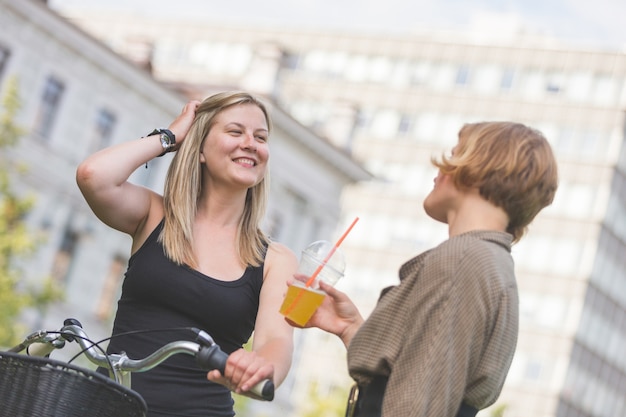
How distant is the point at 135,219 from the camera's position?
5184mm

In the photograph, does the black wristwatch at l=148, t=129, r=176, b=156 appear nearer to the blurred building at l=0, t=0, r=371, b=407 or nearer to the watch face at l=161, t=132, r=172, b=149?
the watch face at l=161, t=132, r=172, b=149

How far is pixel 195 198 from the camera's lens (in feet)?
17.4

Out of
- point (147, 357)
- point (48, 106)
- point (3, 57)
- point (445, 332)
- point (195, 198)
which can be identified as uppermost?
point (3, 57)

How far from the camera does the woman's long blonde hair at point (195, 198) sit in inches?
202

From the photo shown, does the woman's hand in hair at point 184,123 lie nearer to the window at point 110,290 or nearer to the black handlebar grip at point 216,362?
the black handlebar grip at point 216,362

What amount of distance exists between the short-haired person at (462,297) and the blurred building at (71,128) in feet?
107

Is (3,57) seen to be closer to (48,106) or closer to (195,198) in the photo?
(48,106)

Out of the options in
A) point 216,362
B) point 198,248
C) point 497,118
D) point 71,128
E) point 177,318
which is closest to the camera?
point 216,362

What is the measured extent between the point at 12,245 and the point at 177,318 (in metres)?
23.3

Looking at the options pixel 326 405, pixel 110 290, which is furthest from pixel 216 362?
pixel 326 405

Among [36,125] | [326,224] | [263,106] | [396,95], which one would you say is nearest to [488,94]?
[396,95]

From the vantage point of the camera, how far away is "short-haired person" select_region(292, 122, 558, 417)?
4.13 metres

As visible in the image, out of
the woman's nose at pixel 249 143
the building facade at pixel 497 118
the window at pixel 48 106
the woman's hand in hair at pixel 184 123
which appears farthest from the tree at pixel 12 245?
the building facade at pixel 497 118

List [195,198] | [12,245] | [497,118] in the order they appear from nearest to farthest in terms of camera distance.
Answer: [195,198] < [12,245] < [497,118]
